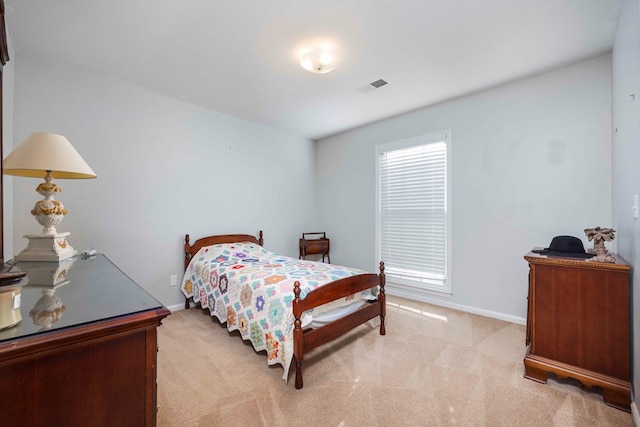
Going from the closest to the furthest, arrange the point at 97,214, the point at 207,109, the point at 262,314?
the point at 262,314
the point at 97,214
the point at 207,109

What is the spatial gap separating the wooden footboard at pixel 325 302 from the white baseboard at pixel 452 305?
1.22m

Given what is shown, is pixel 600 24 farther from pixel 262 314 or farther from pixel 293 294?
pixel 262 314

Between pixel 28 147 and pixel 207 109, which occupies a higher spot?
pixel 207 109

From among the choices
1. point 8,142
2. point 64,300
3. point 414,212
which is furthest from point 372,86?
point 8,142

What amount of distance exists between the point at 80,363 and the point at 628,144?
2.97 metres

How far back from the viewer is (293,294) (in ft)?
6.61

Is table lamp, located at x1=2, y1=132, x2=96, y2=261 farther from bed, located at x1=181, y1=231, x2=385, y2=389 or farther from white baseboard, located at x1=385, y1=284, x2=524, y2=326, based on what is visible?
white baseboard, located at x1=385, y1=284, x2=524, y2=326

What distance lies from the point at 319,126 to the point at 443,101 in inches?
71.0

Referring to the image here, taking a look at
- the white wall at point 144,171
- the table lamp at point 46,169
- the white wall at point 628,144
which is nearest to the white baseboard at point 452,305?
the white wall at point 628,144

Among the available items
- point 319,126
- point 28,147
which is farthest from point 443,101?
point 28,147

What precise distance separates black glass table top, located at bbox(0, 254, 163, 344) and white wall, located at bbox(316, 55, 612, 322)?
3302mm

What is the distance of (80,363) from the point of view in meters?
0.69

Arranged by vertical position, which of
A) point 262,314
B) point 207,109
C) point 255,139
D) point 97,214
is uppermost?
point 207,109

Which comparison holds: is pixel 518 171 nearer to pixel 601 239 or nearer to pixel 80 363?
pixel 601 239
